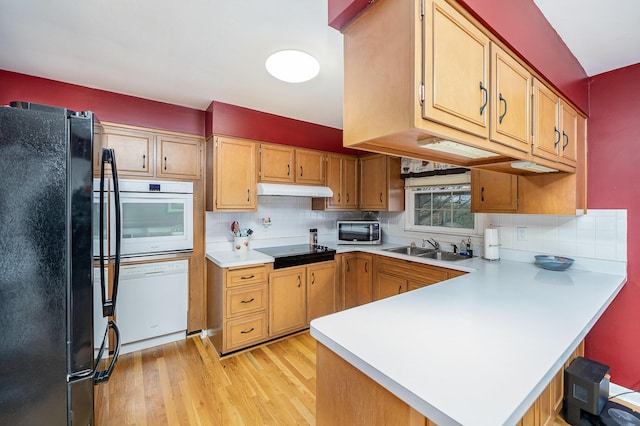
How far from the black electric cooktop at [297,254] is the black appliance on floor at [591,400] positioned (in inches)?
85.0

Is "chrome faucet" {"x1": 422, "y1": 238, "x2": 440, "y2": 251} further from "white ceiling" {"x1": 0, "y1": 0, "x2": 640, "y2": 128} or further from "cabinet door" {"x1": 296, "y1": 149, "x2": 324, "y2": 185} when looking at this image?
"white ceiling" {"x1": 0, "y1": 0, "x2": 640, "y2": 128}

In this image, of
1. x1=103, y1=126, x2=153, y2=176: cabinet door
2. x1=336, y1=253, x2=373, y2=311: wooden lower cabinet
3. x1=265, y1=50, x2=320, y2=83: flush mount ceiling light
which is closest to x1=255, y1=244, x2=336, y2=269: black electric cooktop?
x1=336, y1=253, x2=373, y2=311: wooden lower cabinet

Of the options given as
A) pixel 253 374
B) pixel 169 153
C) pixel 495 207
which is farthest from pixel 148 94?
pixel 495 207

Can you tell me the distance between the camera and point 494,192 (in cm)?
232

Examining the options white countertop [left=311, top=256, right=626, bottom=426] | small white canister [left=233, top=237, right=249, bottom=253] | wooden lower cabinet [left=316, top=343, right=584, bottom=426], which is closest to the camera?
white countertop [left=311, top=256, right=626, bottom=426]

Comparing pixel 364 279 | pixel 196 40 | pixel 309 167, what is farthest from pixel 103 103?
pixel 364 279

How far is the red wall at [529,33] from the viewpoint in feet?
3.32

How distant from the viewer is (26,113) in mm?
1068

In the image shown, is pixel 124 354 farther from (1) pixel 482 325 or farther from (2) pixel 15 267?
(1) pixel 482 325

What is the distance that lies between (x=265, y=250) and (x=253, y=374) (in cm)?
130

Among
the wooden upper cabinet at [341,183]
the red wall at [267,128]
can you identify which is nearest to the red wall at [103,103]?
the red wall at [267,128]

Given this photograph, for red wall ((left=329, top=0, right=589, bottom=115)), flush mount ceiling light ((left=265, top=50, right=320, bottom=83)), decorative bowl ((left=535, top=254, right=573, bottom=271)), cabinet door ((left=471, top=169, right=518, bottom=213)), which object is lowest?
decorative bowl ((left=535, top=254, right=573, bottom=271))

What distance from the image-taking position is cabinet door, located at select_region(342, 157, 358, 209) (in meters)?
3.71

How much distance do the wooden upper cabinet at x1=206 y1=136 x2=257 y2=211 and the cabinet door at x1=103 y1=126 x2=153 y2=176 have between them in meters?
0.56
